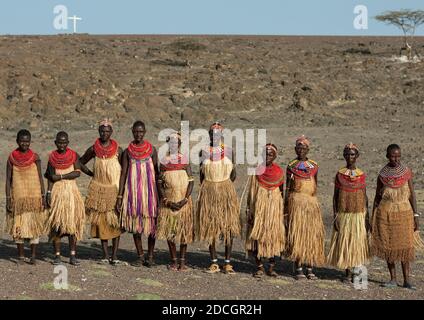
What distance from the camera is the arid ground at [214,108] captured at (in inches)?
306

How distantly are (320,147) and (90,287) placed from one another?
13997 mm

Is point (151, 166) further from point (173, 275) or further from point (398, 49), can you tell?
point (398, 49)

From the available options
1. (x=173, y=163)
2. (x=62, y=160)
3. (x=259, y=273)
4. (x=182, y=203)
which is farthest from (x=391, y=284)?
(x=62, y=160)

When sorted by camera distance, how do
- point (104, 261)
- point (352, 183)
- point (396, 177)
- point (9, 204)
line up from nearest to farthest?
point (396, 177)
point (352, 183)
point (9, 204)
point (104, 261)

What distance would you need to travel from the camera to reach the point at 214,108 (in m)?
26.6

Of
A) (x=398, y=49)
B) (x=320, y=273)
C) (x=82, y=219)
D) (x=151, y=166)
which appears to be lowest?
(x=320, y=273)

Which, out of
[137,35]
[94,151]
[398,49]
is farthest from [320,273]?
[137,35]

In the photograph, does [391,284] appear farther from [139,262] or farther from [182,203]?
[139,262]

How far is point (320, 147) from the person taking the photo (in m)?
20.6

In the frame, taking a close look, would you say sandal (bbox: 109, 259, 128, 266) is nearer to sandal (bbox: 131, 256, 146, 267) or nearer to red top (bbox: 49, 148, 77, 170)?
sandal (bbox: 131, 256, 146, 267)

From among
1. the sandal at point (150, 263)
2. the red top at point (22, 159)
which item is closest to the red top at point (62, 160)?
the red top at point (22, 159)

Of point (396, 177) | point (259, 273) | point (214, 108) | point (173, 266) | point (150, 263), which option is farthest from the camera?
point (214, 108)

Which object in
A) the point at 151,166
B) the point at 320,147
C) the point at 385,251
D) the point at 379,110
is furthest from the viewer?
the point at 379,110

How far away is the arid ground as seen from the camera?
7781mm
